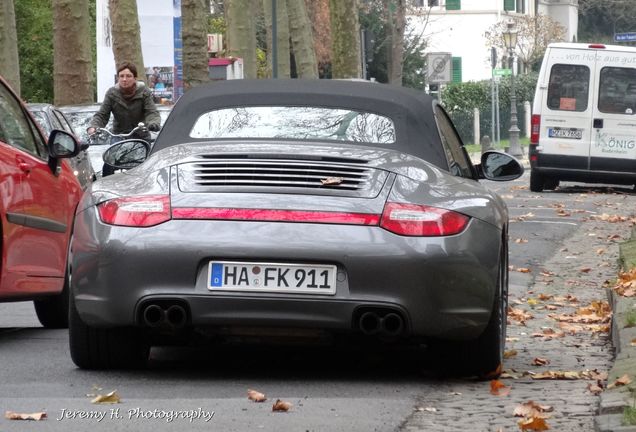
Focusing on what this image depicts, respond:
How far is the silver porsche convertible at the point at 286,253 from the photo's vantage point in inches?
270

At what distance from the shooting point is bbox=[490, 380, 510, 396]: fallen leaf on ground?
7.12m

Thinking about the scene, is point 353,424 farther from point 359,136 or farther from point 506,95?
point 506,95

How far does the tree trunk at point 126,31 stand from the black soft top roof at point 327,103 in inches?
860

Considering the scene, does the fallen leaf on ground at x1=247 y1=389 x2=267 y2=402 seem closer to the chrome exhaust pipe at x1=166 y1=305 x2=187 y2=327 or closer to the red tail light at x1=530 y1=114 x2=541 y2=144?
Answer: the chrome exhaust pipe at x1=166 y1=305 x2=187 y2=327

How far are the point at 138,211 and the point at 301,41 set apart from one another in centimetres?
3808

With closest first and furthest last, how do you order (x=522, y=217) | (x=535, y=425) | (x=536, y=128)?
(x=535, y=425)
(x=522, y=217)
(x=536, y=128)

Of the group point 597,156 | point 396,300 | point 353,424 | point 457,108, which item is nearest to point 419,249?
point 396,300

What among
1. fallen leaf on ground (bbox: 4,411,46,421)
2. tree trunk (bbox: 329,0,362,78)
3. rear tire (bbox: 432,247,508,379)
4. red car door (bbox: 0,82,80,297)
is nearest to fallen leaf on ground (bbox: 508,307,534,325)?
red car door (bbox: 0,82,80,297)

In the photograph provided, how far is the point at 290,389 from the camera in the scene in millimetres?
7035

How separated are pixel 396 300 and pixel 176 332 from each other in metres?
0.99

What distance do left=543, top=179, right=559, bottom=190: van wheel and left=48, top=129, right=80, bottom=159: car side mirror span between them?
20.7 meters

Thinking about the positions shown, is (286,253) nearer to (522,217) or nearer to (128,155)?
(128,155)

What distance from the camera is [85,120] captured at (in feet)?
65.7

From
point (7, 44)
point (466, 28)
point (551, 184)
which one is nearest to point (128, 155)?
point (551, 184)
